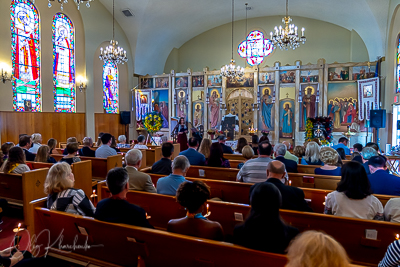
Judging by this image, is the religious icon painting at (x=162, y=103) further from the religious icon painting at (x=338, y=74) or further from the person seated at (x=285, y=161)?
the person seated at (x=285, y=161)

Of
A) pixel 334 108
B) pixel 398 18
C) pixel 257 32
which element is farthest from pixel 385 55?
pixel 257 32

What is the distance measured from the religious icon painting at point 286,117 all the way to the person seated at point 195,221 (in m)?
11.8

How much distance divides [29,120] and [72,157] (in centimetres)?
636

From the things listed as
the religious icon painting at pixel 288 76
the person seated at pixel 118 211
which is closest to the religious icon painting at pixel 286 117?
the religious icon painting at pixel 288 76

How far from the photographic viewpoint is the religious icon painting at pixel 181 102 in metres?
15.0

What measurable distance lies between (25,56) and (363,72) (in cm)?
1408

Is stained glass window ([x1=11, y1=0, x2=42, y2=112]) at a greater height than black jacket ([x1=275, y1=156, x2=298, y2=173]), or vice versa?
stained glass window ([x1=11, y1=0, x2=42, y2=112])

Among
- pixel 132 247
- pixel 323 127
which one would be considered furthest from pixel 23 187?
pixel 323 127

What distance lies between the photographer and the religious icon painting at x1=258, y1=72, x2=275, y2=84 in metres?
13.4

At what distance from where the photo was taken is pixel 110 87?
14156 millimetres

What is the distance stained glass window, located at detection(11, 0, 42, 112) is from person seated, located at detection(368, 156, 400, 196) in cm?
1102

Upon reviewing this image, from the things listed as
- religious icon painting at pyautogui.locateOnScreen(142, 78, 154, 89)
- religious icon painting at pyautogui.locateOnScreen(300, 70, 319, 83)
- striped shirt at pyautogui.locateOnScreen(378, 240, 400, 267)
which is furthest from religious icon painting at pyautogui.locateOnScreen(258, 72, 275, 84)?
striped shirt at pyautogui.locateOnScreen(378, 240, 400, 267)

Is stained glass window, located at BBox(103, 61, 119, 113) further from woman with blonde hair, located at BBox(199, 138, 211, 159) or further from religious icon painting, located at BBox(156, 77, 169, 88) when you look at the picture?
woman with blonde hair, located at BBox(199, 138, 211, 159)

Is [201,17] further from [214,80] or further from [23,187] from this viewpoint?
[23,187]
